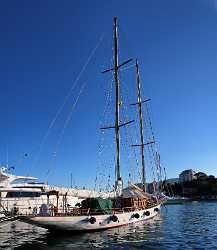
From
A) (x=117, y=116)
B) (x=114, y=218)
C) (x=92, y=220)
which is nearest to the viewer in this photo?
(x=92, y=220)

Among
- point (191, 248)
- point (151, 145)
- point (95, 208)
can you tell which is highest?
point (151, 145)

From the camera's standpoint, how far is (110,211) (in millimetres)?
45406

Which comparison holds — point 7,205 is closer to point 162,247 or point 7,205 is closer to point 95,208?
point 95,208

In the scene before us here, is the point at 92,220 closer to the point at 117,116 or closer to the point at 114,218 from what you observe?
the point at 114,218

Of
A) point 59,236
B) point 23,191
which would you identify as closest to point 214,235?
point 59,236

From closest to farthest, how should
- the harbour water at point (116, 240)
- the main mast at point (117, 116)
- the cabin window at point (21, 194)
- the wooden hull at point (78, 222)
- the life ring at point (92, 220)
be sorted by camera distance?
the harbour water at point (116, 240)
the wooden hull at point (78, 222)
the life ring at point (92, 220)
the main mast at point (117, 116)
the cabin window at point (21, 194)

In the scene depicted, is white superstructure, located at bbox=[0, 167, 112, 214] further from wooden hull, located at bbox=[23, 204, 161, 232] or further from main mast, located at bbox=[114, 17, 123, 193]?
wooden hull, located at bbox=[23, 204, 161, 232]

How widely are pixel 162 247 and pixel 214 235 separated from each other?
32.5 feet

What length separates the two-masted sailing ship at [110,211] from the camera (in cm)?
3901

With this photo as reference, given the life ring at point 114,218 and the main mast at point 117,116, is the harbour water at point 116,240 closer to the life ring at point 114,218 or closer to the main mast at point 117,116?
the life ring at point 114,218

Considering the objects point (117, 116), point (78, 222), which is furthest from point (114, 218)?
point (117, 116)

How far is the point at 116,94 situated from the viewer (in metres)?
59.2

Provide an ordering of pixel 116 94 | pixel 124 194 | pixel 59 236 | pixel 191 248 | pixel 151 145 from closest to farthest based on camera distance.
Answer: pixel 191 248 < pixel 59 236 < pixel 124 194 < pixel 116 94 < pixel 151 145

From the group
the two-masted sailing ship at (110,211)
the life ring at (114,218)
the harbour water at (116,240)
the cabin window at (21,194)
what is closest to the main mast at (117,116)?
the two-masted sailing ship at (110,211)
